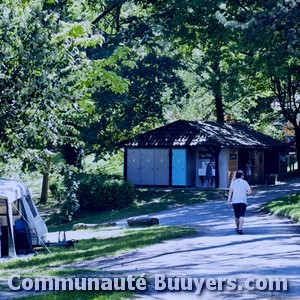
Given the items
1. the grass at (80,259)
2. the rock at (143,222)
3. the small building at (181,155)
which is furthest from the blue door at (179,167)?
the grass at (80,259)

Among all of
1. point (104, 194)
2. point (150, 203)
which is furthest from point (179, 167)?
point (104, 194)

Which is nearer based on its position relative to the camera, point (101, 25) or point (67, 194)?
point (67, 194)

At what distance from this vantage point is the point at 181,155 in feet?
147

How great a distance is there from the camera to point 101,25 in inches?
1751

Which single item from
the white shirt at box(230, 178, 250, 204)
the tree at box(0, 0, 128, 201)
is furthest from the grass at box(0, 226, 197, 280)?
the tree at box(0, 0, 128, 201)

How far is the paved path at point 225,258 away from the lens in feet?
39.0

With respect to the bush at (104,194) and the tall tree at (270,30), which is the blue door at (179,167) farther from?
the tall tree at (270,30)

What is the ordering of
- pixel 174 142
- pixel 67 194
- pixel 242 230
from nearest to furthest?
pixel 242 230
pixel 67 194
pixel 174 142

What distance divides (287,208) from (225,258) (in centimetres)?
1202

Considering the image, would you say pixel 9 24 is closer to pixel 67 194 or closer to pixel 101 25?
pixel 67 194

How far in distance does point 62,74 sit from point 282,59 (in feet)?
36.6

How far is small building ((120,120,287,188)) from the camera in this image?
146ft

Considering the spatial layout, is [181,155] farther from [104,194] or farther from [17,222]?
[17,222]

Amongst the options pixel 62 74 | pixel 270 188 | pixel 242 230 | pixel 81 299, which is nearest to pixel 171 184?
pixel 270 188
